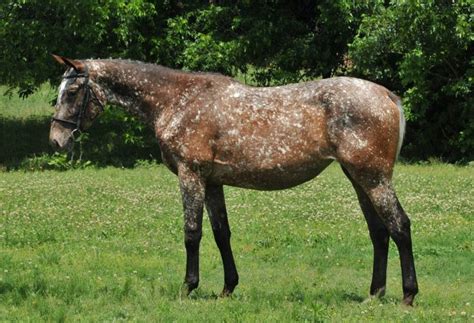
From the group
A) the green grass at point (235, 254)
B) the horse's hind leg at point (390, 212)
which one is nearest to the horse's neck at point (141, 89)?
the green grass at point (235, 254)

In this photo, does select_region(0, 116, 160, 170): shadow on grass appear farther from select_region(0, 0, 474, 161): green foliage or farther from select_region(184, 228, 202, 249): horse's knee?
select_region(184, 228, 202, 249): horse's knee

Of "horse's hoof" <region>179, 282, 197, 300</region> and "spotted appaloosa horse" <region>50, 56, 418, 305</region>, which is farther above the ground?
"spotted appaloosa horse" <region>50, 56, 418, 305</region>

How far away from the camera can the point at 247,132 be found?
10570mm

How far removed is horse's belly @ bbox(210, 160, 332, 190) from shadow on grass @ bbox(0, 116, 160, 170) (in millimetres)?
17812

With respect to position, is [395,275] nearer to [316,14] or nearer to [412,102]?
[412,102]

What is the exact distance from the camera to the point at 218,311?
990 centimetres

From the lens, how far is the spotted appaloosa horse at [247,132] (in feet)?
33.6

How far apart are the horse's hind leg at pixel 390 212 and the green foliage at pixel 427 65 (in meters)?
15.0

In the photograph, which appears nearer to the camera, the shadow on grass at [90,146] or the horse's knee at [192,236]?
the horse's knee at [192,236]

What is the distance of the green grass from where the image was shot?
10148 mm

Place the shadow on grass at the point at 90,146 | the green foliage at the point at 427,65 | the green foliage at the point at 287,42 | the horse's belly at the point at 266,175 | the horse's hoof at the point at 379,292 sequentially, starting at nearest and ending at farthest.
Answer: the horse's belly at the point at 266,175, the horse's hoof at the point at 379,292, the green foliage at the point at 427,65, the green foliage at the point at 287,42, the shadow on grass at the point at 90,146

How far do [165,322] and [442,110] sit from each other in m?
19.9

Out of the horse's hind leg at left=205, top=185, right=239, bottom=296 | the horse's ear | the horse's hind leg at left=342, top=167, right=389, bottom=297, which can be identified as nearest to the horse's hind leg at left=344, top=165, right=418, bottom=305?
the horse's hind leg at left=342, top=167, right=389, bottom=297

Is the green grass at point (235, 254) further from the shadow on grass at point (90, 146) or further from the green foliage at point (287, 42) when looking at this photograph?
the shadow on grass at point (90, 146)
